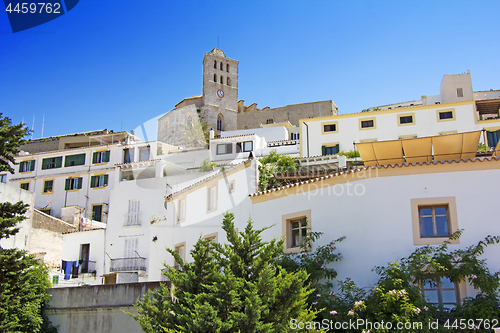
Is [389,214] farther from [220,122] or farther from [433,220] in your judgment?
[220,122]

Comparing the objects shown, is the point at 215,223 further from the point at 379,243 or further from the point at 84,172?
the point at 84,172

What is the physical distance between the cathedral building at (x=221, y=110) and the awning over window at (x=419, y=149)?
5162cm

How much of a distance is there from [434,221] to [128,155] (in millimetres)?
32189

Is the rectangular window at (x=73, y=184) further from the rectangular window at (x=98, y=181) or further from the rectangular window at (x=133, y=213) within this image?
the rectangular window at (x=133, y=213)

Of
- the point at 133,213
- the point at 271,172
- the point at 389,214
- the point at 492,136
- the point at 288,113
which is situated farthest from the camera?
the point at 288,113

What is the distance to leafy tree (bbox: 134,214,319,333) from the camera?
1261 cm

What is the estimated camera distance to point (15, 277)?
17.8 meters

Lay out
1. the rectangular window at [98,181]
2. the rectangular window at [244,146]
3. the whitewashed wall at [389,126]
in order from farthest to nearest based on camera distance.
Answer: the rectangular window at [98,181]
the rectangular window at [244,146]
the whitewashed wall at [389,126]

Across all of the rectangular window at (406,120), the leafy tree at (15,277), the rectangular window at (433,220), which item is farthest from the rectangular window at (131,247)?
the rectangular window at (406,120)

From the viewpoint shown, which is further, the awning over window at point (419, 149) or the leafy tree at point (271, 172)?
the leafy tree at point (271, 172)

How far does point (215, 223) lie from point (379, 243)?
739cm

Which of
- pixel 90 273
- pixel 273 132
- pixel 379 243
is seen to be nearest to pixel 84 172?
pixel 90 273

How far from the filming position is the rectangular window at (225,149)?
4375 centimetres

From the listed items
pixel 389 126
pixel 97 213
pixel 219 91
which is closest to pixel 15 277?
pixel 97 213
